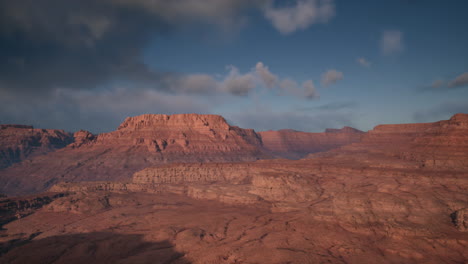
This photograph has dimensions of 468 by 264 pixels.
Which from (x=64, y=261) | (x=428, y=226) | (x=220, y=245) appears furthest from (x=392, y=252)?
(x=64, y=261)

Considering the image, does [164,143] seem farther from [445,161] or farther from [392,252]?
[392,252]

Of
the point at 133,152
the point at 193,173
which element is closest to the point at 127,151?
the point at 133,152

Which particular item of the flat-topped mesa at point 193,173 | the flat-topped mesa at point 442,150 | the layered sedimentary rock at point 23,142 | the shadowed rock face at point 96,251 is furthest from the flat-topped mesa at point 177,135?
the shadowed rock face at point 96,251

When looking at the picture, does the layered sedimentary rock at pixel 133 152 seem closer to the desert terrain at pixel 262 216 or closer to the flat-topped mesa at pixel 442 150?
the desert terrain at pixel 262 216

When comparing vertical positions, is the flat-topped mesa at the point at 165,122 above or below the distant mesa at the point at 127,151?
above

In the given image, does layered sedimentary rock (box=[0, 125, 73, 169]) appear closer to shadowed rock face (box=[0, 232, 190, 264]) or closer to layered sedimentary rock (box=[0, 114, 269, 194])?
layered sedimentary rock (box=[0, 114, 269, 194])
